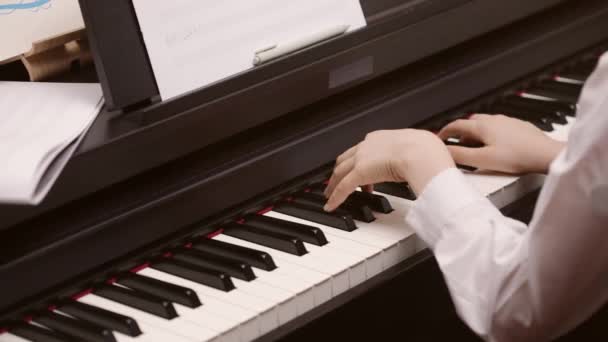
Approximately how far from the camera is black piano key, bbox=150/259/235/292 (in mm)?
1406

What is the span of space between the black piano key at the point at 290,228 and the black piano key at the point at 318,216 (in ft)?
0.14

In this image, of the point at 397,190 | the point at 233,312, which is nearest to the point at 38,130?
the point at 233,312

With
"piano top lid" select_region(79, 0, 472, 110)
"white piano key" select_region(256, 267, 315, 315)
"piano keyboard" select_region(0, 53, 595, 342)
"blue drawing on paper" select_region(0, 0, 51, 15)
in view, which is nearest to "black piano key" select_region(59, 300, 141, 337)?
"piano keyboard" select_region(0, 53, 595, 342)

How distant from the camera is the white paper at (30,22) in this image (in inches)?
64.7

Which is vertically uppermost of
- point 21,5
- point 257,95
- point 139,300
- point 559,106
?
point 21,5

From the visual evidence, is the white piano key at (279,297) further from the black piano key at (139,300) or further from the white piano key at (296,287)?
the black piano key at (139,300)

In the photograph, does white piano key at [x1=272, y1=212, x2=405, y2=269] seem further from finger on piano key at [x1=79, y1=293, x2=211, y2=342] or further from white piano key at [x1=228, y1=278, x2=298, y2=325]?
finger on piano key at [x1=79, y1=293, x2=211, y2=342]

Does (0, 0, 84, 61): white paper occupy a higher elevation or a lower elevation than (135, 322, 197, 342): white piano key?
higher

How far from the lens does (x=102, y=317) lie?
4.40ft

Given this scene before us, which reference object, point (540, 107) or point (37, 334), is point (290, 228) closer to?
point (37, 334)

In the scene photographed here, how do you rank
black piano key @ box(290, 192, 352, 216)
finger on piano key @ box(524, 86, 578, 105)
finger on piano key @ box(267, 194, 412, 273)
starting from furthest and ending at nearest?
finger on piano key @ box(524, 86, 578, 105) → black piano key @ box(290, 192, 352, 216) → finger on piano key @ box(267, 194, 412, 273)

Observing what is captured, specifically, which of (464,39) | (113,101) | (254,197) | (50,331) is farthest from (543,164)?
(50,331)

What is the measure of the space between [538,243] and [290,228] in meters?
0.51

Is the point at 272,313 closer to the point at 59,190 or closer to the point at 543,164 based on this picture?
the point at 59,190
